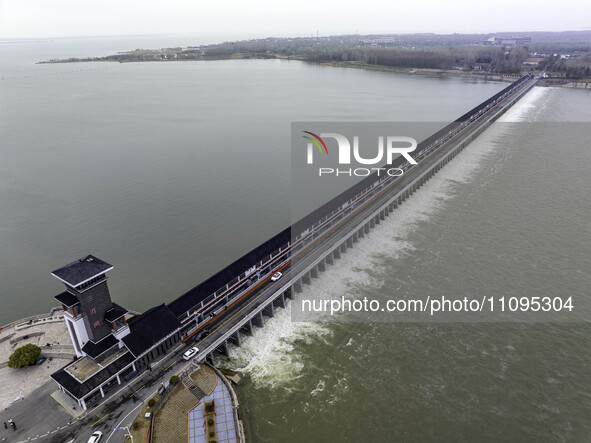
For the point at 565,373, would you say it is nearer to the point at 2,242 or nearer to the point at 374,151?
the point at 374,151

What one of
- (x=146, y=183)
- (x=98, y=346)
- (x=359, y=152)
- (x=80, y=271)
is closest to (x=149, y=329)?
(x=98, y=346)

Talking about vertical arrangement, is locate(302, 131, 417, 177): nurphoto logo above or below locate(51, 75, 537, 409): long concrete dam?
above

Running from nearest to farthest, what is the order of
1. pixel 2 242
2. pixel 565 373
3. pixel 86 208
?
pixel 565 373, pixel 2 242, pixel 86 208

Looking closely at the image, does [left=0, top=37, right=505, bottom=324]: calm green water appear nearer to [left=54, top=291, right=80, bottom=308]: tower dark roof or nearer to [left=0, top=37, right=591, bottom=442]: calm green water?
[left=0, top=37, right=591, bottom=442]: calm green water

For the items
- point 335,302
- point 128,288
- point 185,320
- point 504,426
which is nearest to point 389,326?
point 335,302

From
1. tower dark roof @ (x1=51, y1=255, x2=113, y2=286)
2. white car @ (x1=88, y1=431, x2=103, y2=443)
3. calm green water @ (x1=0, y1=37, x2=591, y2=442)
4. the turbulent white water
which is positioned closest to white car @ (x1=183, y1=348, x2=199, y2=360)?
the turbulent white water

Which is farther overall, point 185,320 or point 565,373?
point 185,320

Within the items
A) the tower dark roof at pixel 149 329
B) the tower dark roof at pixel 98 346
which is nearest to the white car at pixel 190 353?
the tower dark roof at pixel 149 329
